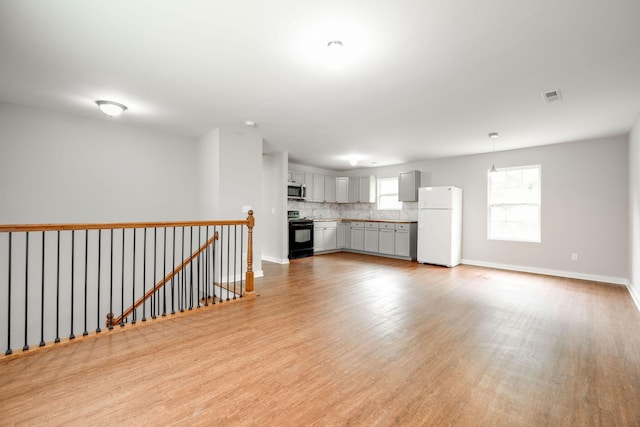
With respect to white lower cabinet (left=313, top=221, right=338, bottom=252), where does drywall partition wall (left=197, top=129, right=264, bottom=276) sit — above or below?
above

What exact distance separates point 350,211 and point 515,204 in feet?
14.4

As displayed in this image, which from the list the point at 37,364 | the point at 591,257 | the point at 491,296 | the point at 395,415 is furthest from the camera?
the point at 591,257

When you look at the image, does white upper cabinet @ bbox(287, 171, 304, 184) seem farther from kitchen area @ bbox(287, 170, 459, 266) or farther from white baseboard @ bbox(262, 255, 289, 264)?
white baseboard @ bbox(262, 255, 289, 264)

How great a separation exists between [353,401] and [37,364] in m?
2.35

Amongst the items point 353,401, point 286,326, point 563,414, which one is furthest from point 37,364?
point 563,414

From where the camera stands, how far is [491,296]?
411 centimetres

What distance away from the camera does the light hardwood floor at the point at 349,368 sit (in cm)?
172

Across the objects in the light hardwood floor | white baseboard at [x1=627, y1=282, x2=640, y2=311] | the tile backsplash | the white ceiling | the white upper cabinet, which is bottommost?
the light hardwood floor

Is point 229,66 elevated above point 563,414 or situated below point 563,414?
above

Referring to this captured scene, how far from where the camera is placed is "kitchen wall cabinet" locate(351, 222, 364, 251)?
803cm

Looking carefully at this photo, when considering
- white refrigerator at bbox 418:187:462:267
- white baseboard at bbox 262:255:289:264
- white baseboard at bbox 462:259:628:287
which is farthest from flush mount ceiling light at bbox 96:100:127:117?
white baseboard at bbox 462:259:628:287

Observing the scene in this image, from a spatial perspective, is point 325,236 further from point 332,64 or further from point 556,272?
point 332,64

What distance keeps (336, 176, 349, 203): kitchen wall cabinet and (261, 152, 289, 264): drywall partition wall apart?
2471 millimetres

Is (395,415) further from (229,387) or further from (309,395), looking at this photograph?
(229,387)
